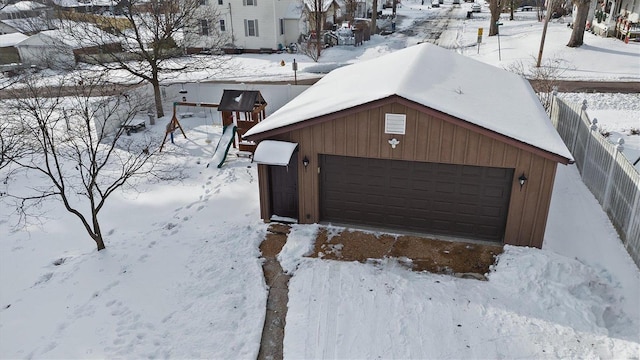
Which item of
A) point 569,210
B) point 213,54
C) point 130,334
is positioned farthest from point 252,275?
point 213,54

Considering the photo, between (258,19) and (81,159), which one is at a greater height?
(258,19)

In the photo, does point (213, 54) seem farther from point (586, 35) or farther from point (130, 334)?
point (130, 334)

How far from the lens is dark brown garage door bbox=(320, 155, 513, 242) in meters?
11.0

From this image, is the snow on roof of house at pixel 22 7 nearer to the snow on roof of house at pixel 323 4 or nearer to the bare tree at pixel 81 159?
the snow on roof of house at pixel 323 4

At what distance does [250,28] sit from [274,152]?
98.5 feet

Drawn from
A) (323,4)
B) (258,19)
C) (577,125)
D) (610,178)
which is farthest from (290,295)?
(323,4)

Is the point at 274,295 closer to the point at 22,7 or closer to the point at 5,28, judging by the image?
the point at 5,28

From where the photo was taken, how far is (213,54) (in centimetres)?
3772

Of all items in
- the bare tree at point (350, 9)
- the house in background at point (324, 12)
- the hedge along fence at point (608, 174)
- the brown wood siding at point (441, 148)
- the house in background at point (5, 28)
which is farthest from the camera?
the bare tree at point (350, 9)

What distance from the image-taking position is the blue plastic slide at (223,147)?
54.4ft

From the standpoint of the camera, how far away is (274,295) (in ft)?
31.1

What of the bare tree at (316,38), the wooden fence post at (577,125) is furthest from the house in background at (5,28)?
the wooden fence post at (577,125)

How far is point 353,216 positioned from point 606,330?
6124 millimetres

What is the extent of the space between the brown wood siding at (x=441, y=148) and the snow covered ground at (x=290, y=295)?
0.92m
